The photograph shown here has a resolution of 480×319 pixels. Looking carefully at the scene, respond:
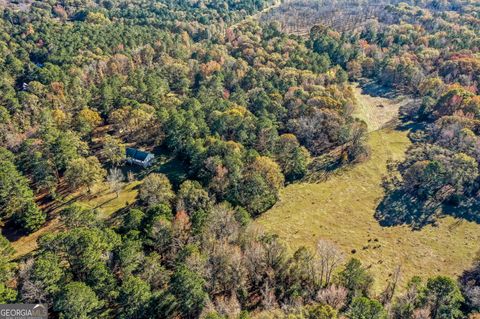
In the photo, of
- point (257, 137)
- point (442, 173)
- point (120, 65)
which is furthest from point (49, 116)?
point (442, 173)

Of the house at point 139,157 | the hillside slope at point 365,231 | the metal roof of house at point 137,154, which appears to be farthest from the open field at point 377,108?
the metal roof of house at point 137,154

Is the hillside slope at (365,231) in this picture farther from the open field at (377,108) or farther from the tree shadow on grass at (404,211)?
the open field at (377,108)

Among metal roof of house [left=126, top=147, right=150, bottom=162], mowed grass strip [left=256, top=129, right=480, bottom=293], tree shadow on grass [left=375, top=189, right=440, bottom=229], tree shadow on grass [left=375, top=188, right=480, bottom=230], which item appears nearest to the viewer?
mowed grass strip [left=256, top=129, right=480, bottom=293]

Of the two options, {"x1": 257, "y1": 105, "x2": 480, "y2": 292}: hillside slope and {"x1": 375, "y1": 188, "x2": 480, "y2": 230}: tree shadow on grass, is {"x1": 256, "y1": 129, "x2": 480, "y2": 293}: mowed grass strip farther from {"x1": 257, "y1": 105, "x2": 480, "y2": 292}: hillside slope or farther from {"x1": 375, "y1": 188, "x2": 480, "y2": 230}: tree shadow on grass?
{"x1": 375, "y1": 188, "x2": 480, "y2": 230}: tree shadow on grass

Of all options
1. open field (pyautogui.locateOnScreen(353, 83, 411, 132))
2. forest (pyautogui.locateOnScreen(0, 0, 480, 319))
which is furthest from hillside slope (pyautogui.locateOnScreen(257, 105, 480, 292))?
open field (pyautogui.locateOnScreen(353, 83, 411, 132))

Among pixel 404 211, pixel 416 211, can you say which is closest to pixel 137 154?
pixel 404 211
